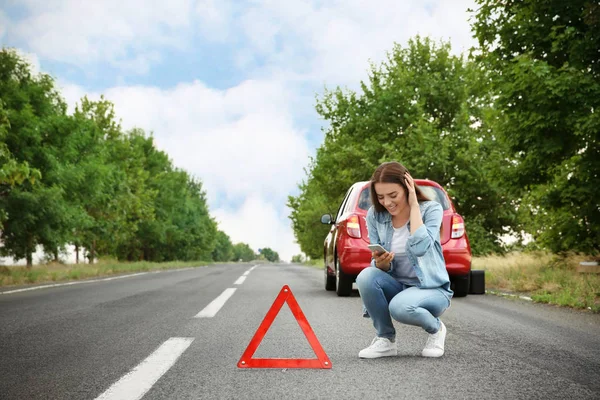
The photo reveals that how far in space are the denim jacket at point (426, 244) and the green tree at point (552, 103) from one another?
29.0ft

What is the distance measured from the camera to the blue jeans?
4191mm

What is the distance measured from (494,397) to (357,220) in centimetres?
576

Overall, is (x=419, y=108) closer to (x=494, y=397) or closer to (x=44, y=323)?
(x=44, y=323)

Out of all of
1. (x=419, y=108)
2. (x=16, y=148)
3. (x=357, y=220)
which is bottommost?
(x=357, y=220)

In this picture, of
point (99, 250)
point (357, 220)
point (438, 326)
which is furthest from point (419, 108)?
point (99, 250)

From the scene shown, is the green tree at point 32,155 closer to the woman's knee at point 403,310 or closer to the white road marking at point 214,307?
the white road marking at point 214,307

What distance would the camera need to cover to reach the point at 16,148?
24438mm

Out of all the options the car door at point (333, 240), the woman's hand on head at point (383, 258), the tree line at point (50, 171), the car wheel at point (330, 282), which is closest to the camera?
the woman's hand on head at point (383, 258)

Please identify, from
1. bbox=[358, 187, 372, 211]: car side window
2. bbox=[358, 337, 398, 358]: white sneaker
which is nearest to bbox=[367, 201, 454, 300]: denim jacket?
bbox=[358, 337, 398, 358]: white sneaker

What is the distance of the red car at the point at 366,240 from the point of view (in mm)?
8625

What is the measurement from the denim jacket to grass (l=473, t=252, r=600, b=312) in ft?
14.8

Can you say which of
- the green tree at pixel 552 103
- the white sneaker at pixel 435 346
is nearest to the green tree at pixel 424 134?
the green tree at pixel 552 103

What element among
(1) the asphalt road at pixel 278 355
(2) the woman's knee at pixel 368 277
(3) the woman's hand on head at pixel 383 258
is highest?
(3) the woman's hand on head at pixel 383 258

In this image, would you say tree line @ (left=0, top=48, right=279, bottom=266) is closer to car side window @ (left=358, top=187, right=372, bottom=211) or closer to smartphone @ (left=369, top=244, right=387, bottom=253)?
car side window @ (left=358, top=187, right=372, bottom=211)
